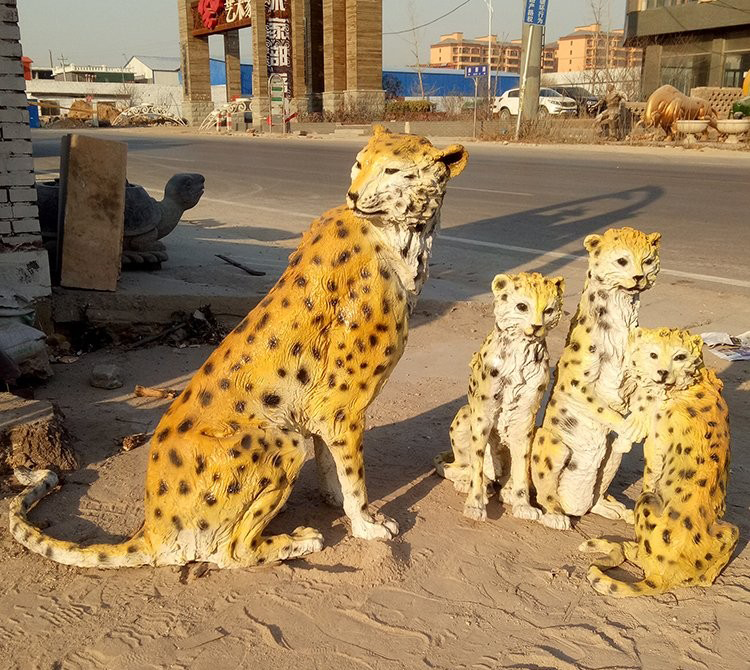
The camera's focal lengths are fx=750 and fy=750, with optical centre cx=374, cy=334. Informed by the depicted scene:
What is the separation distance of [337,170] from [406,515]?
54.0ft

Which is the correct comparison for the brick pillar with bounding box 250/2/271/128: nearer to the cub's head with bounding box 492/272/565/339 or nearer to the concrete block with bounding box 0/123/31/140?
the concrete block with bounding box 0/123/31/140

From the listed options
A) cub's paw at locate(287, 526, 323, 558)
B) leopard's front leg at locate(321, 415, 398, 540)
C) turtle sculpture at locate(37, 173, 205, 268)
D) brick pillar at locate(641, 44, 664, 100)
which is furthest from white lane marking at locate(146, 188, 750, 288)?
brick pillar at locate(641, 44, 664, 100)

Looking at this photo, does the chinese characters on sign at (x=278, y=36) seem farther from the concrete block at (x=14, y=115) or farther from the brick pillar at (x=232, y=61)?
the concrete block at (x=14, y=115)

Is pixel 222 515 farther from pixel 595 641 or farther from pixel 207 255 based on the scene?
pixel 207 255

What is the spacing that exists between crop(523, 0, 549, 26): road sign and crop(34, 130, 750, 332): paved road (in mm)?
6018

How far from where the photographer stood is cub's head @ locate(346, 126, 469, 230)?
296 cm

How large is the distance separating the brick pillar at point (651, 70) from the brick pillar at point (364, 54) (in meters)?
12.9

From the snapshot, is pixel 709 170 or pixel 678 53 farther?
pixel 678 53

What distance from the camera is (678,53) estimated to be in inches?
1414

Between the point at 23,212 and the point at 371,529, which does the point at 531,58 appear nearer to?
the point at 23,212

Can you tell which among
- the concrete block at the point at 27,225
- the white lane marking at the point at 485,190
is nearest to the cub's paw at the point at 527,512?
the concrete block at the point at 27,225

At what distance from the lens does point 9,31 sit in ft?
20.3

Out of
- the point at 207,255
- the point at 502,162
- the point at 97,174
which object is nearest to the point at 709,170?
the point at 502,162

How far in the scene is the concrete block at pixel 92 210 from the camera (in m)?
6.75
